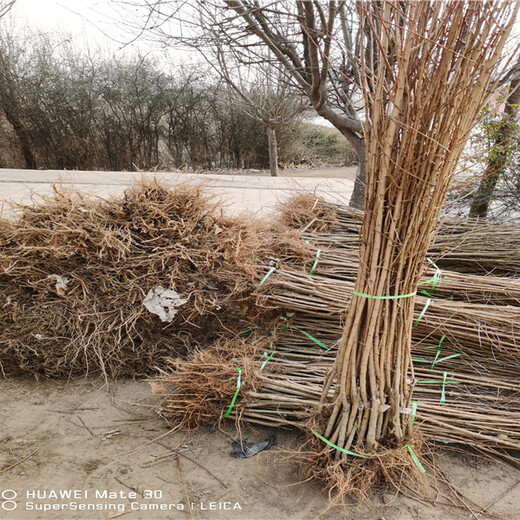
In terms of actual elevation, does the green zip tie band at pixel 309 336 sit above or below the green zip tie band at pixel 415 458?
above

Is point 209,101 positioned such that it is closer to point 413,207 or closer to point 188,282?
point 188,282

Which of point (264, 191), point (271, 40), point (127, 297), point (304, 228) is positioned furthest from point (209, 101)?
point (127, 297)

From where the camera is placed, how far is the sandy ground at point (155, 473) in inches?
59.7

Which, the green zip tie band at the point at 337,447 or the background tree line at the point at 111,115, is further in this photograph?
the background tree line at the point at 111,115

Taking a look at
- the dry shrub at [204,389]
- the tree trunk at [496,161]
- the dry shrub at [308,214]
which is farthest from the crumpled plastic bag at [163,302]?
the tree trunk at [496,161]

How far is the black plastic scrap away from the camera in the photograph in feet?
5.82

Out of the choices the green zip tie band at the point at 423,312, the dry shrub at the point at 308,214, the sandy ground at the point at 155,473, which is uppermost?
the dry shrub at the point at 308,214

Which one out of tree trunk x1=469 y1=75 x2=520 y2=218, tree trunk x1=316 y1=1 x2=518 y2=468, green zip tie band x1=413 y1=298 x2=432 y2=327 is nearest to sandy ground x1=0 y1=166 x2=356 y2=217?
tree trunk x1=469 y1=75 x2=520 y2=218

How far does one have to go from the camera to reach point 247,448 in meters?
1.81

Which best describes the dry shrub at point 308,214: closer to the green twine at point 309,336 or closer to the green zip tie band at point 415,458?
the green twine at point 309,336

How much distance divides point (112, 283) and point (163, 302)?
289 millimetres

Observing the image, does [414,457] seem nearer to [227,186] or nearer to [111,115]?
[227,186]

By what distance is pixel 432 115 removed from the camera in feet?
3.98

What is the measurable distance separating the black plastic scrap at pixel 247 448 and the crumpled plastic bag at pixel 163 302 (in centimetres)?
71
